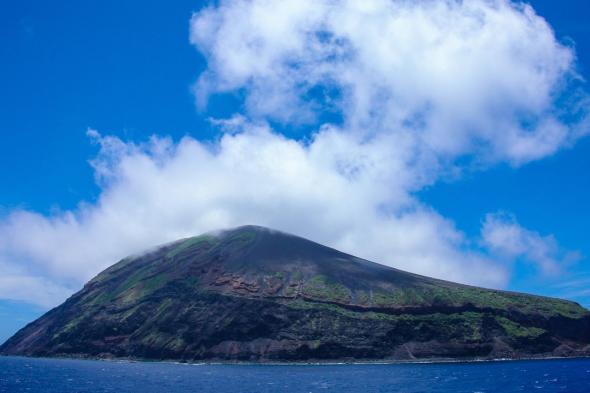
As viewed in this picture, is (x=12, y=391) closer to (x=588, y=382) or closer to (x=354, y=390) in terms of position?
(x=354, y=390)

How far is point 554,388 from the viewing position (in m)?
Answer: 107

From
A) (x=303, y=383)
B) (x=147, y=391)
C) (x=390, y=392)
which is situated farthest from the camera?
(x=303, y=383)

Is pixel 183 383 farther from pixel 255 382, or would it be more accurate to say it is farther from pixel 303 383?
pixel 303 383

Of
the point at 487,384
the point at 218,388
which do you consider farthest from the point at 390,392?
the point at 218,388

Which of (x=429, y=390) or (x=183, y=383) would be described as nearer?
(x=429, y=390)

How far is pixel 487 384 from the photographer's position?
12106 cm

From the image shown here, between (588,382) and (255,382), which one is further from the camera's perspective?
(255,382)

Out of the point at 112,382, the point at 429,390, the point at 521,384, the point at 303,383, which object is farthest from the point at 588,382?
the point at 112,382

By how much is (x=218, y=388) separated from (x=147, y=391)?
1619cm

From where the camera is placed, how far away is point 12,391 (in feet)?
380

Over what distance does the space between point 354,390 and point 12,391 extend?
76.5 metres

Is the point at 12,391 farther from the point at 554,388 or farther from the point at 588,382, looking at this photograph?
the point at 588,382

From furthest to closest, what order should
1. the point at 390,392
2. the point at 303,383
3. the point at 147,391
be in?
the point at 303,383, the point at 147,391, the point at 390,392

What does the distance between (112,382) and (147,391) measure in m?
29.1
